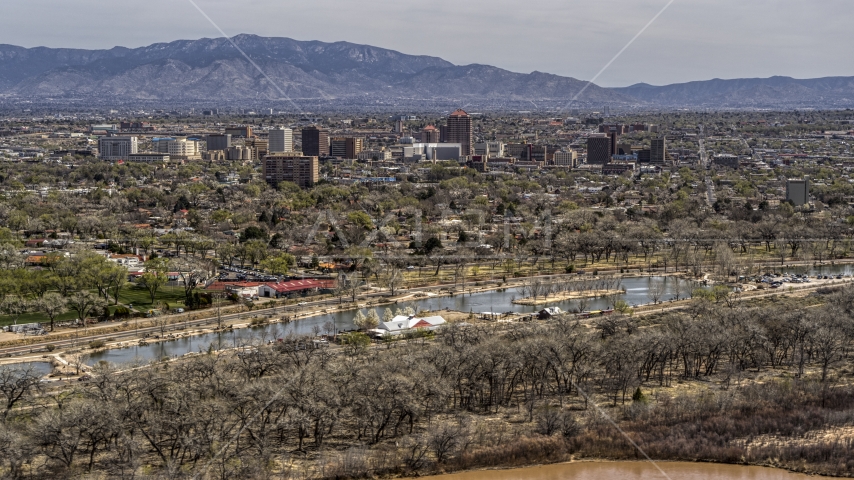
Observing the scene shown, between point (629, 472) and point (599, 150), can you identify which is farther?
point (599, 150)

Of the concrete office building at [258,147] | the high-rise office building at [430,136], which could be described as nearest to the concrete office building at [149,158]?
the concrete office building at [258,147]

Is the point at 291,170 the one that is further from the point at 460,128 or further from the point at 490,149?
the point at 460,128

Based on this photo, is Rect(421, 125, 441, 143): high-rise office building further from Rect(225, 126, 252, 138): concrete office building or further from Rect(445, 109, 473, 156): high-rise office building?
Rect(225, 126, 252, 138): concrete office building

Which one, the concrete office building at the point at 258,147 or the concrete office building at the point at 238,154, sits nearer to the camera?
the concrete office building at the point at 238,154

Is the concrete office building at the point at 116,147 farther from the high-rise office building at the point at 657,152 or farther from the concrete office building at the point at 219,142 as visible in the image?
the high-rise office building at the point at 657,152

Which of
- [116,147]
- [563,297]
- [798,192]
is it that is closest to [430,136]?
[116,147]

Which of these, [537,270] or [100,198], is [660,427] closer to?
[537,270]
